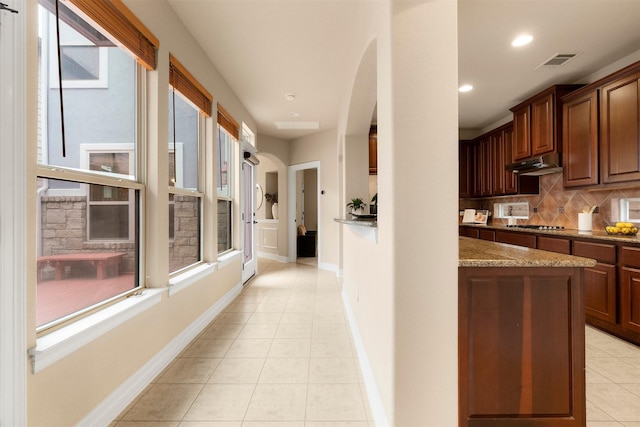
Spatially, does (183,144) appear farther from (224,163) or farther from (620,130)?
(620,130)

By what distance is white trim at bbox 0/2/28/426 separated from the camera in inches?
40.9

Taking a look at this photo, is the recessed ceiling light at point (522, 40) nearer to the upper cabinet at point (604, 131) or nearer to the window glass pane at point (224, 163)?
the upper cabinet at point (604, 131)

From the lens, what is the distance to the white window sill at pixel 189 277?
2.18 metres

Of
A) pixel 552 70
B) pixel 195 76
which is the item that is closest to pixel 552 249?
pixel 552 70

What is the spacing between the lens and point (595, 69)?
3.05m

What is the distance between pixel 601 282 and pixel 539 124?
80.9 inches

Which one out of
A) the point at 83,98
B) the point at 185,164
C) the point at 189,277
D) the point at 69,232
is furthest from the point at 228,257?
the point at 83,98

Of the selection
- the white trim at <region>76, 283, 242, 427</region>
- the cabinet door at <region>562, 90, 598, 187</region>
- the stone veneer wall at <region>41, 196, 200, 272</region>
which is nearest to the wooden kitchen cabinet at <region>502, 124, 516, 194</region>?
the cabinet door at <region>562, 90, 598, 187</region>

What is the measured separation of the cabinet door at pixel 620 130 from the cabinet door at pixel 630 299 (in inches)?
34.8

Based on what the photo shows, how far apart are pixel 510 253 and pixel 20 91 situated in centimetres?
234

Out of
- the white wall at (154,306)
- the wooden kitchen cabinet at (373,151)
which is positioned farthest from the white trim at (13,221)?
the wooden kitchen cabinet at (373,151)

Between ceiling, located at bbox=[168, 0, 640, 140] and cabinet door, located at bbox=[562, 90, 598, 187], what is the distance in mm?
422

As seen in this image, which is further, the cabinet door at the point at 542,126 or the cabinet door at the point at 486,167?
the cabinet door at the point at 486,167

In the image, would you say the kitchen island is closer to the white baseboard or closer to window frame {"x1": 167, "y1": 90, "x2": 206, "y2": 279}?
window frame {"x1": 167, "y1": 90, "x2": 206, "y2": 279}
